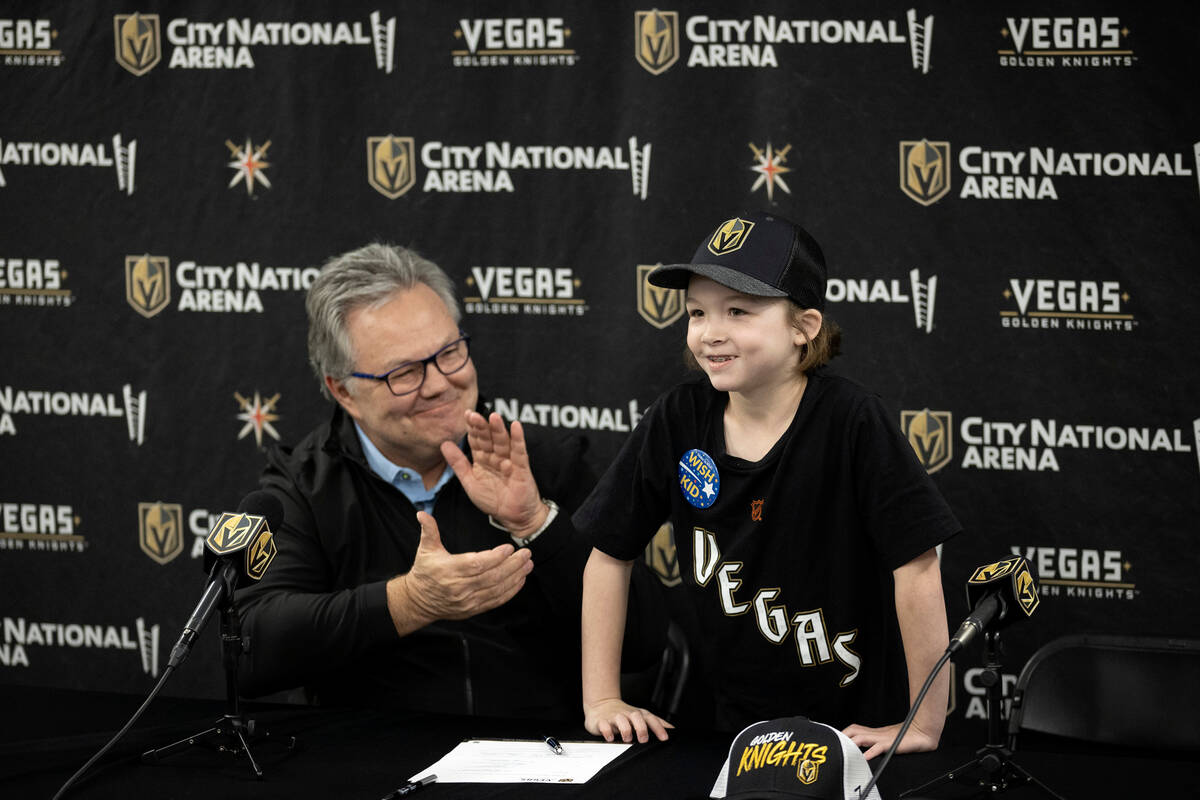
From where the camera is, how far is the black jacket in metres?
2.31

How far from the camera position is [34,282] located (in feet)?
10.8

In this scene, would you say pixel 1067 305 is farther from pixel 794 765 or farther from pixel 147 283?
pixel 147 283

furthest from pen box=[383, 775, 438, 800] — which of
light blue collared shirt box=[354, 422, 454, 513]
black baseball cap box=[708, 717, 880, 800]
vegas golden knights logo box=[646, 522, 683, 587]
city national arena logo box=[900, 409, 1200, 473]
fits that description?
city national arena logo box=[900, 409, 1200, 473]

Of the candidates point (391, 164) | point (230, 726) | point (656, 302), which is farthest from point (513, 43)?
point (230, 726)

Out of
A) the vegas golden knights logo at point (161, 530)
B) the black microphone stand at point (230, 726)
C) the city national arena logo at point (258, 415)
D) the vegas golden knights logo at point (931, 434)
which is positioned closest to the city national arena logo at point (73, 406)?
the vegas golden knights logo at point (161, 530)

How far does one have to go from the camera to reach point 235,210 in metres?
3.17

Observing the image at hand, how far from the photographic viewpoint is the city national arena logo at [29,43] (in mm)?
3252

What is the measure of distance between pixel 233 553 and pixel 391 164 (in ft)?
5.40

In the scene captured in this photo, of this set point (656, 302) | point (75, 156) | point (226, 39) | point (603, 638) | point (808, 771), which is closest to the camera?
point (808, 771)

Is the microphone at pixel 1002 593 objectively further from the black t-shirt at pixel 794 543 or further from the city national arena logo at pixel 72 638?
the city national arena logo at pixel 72 638

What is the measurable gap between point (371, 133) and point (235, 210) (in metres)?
0.46

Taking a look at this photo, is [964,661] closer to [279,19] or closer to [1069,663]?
[1069,663]

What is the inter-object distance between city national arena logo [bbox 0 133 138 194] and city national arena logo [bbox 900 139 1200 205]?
2.14m

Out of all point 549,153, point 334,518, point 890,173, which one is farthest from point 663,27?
point 334,518
